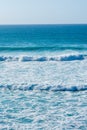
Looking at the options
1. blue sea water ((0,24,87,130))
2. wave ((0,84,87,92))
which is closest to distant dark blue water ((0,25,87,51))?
blue sea water ((0,24,87,130))

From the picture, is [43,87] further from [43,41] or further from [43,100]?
[43,41]

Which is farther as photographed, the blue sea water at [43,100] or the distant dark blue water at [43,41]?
the distant dark blue water at [43,41]

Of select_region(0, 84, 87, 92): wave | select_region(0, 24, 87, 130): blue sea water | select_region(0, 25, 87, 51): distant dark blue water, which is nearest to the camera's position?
select_region(0, 24, 87, 130): blue sea water

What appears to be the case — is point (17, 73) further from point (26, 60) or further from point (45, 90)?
point (26, 60)

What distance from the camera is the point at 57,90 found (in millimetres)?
12797

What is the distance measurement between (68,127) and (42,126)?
0.86m

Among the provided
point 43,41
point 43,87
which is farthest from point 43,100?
point 43,41

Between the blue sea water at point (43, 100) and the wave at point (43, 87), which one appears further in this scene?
the wave at point (43, 87)

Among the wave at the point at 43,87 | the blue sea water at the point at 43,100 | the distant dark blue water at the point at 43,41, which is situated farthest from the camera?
the distant dark blue water at the point at 43,41

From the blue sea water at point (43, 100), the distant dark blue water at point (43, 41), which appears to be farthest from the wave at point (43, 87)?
the distant dark blue water at point (43, 41)

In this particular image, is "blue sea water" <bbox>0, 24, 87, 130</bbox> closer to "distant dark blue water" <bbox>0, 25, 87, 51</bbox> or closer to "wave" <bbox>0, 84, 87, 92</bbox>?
"wave" <bbox>0, 84, 87, 92</bbox>

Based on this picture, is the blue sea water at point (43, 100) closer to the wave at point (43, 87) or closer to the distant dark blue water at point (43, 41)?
the wave at point (43, 87)

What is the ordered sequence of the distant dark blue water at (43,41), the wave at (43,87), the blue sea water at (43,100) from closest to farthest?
1. the blue sea water at (43,100)
2. the wave at (43,87)
3. the distant dark blue water at (43,41)

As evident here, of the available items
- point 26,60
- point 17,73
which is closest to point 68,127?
point 17,73
